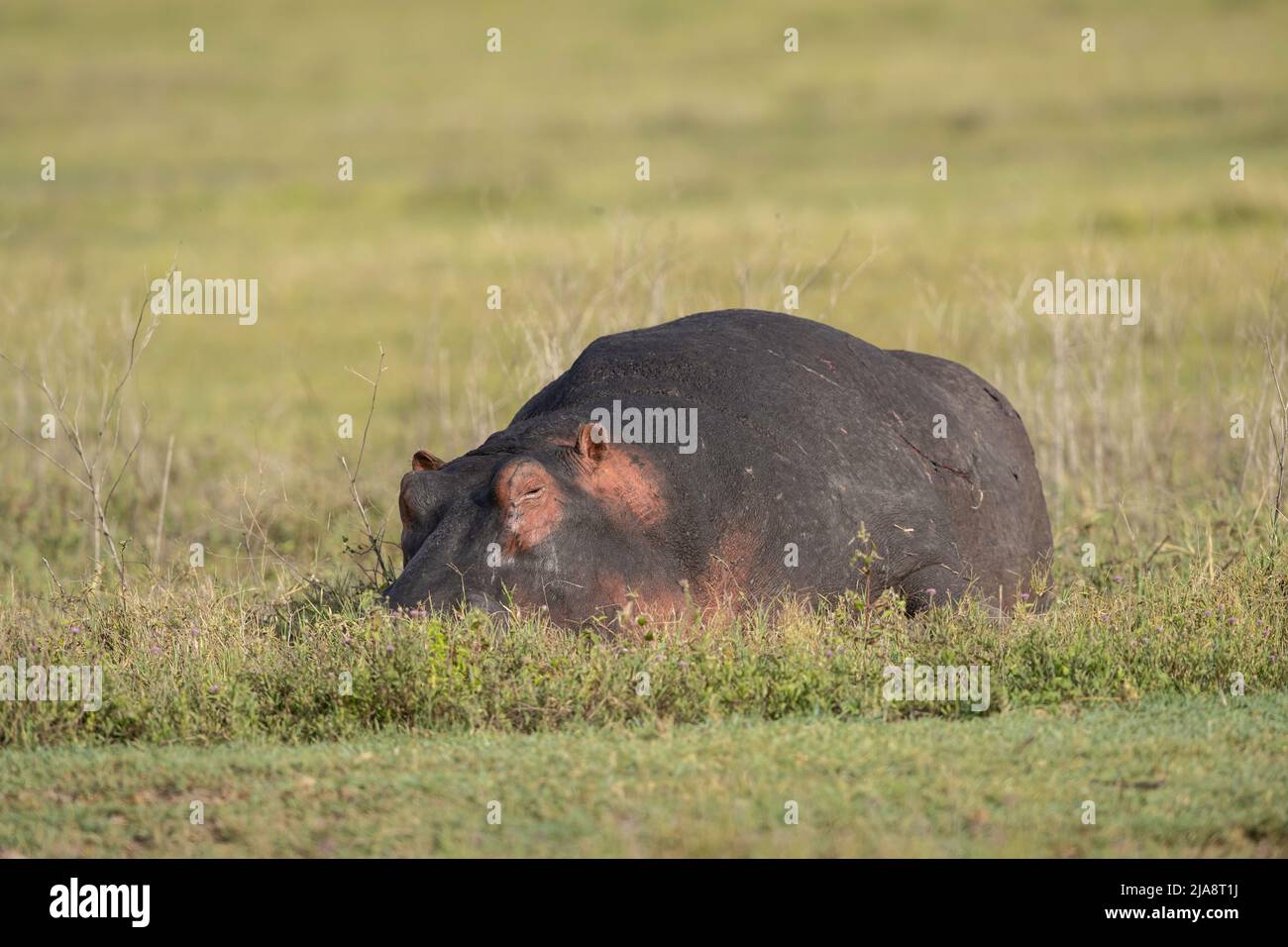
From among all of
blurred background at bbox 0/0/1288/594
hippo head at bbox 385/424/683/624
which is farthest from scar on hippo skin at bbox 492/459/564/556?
blurred background at bbox 0/0/1288/594

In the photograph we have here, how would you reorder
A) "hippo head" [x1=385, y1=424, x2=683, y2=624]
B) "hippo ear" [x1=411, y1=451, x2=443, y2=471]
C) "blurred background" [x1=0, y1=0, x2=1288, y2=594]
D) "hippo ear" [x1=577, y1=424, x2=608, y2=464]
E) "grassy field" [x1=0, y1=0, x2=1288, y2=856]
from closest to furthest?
"grassy field" [x1=0, y1=0, x2=1288, y2=856], "hippo head" [x1=385, y1=424, x2=683, y2=624], "hippo ear" [x1=577, y1=424, x2=608, y2=464], "hippo ear" [x1=411, y1=451, x2=443, y2=471], "blurred background" [x1=0, y1=0, x2=1288, y2=594]

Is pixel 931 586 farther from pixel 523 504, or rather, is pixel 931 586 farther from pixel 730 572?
pixel 523 504

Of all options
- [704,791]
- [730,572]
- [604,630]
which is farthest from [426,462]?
[704,791]

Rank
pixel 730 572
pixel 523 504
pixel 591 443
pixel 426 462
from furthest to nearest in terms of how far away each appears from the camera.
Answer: pixel 426 462 → pixel 730 572 → pixel 591 443 → pixel 523 504

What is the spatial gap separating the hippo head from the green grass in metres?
0.76

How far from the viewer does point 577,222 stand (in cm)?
2970

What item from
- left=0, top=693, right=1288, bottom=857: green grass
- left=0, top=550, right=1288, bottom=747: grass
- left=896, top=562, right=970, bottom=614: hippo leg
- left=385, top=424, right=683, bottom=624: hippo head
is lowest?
A: left=0, top=693, right=1288, bottom=857: green grass

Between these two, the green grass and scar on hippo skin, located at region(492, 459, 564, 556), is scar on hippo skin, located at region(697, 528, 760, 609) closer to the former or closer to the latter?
scar on hippo skin, located at region(492, 459, 564, 556)

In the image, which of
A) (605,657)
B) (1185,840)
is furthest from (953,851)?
(605,657)

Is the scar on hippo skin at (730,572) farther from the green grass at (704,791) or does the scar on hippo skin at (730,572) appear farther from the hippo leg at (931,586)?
the green grass at (704,791)

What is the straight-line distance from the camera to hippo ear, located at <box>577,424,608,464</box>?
7094 millimetres

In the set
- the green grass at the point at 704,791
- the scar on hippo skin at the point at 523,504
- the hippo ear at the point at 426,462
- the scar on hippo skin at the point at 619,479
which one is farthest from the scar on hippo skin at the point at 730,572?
the hippo ear at the point at 426,462

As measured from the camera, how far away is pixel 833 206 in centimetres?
3059

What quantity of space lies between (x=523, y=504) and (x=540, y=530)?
0.12m
